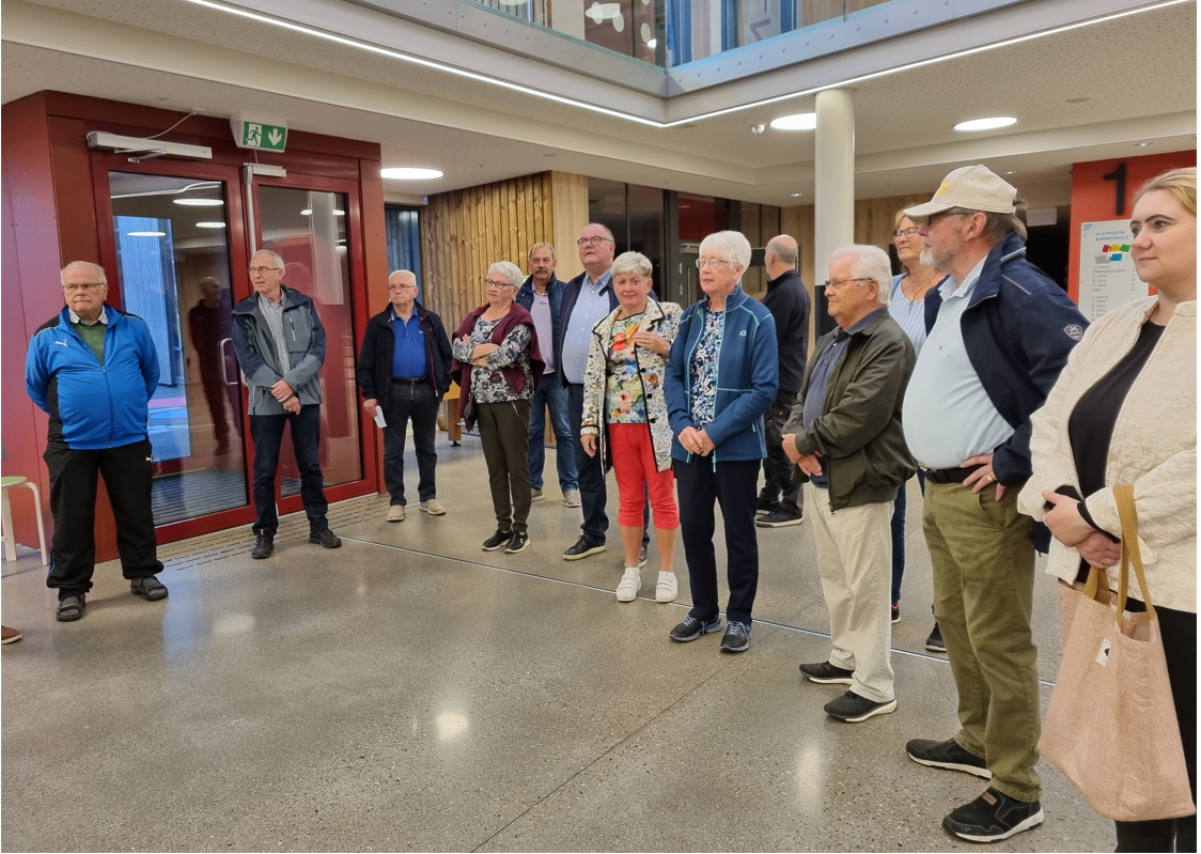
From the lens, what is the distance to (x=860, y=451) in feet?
9.16

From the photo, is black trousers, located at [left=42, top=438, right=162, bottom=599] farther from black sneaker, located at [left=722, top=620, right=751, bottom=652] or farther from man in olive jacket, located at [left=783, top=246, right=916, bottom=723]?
man in olive jacket, located at [left=783, top=246, right=916, bottom=723]

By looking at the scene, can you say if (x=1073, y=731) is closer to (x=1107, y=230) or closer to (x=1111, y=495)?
(x=1111, y=495)

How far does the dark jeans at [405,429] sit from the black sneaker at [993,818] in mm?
4342

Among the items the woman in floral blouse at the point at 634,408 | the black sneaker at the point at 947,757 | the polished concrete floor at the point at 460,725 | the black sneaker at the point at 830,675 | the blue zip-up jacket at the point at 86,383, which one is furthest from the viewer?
the blue zip-up jacket at the point at 86,383

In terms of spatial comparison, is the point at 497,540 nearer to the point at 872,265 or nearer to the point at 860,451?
the point at 860,451

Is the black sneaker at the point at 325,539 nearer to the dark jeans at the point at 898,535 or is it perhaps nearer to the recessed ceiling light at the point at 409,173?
the dark jeans at the point at 898,535

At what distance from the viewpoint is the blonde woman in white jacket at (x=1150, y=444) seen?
1531 millimetres

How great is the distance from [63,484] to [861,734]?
12.8ft

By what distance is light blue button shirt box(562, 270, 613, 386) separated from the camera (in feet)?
15.5

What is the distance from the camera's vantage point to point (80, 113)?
4883 mm

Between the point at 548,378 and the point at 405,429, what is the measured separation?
119cm

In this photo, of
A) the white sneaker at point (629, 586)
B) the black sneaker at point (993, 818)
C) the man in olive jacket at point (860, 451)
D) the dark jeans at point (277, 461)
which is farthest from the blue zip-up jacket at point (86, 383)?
the black sneaker at point (993, 818)

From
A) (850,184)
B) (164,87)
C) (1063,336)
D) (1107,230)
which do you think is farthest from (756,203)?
(1063,336)

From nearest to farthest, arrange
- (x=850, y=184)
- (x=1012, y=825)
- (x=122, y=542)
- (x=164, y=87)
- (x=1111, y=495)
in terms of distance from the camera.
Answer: (x=1111, y=495), (x=1012, y=825), (x=122, y=542), (x=164, y=87), (x=850, y=184)
